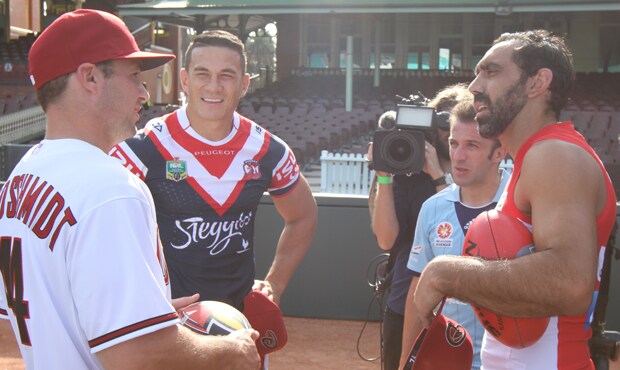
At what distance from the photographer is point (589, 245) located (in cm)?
211

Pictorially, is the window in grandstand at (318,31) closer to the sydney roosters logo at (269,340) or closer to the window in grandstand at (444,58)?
the window in grandstand at (444,58)

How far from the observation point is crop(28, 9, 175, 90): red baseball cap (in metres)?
1.92

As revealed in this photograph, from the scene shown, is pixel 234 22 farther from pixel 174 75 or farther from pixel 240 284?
pixel 240 284

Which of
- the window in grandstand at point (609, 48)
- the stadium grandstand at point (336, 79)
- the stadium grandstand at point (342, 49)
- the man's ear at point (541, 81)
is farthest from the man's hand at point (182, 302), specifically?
the window in grandstand at point (609, 48)

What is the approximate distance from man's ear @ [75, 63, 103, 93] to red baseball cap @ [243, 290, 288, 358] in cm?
159

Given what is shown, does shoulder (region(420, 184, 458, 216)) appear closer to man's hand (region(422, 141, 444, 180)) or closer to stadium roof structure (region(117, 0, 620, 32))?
man's hand (region(422, 141, 444, 180))

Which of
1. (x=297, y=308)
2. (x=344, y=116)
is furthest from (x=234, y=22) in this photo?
(x=297, y=308)

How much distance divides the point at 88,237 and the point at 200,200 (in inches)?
66.9

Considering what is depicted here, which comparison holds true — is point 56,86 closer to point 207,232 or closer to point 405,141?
point 207,232

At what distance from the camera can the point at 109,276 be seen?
1.71 m

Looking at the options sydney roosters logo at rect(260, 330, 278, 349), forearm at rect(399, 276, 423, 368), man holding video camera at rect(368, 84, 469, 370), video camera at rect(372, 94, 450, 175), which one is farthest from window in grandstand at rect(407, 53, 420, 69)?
sydney roosters logo at rect(260, 330, 278, 349)

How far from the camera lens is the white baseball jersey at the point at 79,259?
1710 mm

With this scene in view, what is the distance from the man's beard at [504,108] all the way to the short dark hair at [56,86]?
1.21 metres

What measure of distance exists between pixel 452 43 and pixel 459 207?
3021cm
